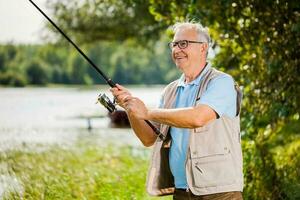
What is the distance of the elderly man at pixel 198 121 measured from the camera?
3855mm

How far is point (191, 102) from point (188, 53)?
27 cm

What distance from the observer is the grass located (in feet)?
22.5

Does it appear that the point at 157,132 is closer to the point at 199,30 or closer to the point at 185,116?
the point at 185,116

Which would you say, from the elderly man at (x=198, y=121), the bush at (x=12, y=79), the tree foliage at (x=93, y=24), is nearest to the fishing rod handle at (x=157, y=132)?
the elderly man at (x=198, y=121)

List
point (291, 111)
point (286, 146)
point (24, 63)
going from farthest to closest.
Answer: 1. point (24, 63)
2. point (286, 146)
3. point (291, 111)

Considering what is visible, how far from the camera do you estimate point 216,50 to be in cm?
843

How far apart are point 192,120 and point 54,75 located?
10328 centimetres

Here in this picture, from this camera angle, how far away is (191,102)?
402 cm

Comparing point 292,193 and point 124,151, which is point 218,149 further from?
point 124,151

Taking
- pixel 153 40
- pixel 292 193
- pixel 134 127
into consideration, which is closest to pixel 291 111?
pixel 292 193

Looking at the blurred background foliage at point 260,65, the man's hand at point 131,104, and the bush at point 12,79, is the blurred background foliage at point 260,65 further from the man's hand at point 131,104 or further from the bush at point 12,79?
the bush at point 12,79

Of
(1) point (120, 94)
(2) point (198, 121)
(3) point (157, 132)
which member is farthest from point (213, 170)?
(1) point (120, 94)

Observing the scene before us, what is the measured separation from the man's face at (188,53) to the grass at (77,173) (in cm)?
266

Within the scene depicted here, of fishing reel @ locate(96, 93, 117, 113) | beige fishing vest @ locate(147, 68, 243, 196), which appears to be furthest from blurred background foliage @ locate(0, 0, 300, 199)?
beige fishing vest @ locate(147, 68, 243, 196)
